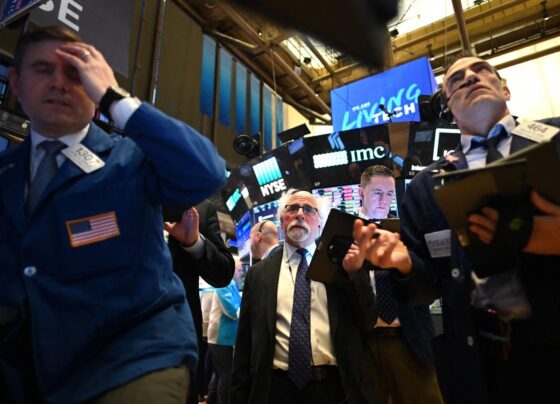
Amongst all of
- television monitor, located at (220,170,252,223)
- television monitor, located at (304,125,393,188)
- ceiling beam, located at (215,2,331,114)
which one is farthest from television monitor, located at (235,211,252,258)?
ceiling beam, located at (215,2,331,114)

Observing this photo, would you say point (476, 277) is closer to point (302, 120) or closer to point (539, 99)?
point (539, 99)

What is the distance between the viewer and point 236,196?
5598 mm

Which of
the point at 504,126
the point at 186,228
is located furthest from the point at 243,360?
the point at 504,126

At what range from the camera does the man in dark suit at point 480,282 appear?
1.14 m

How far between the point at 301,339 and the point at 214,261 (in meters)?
0.62

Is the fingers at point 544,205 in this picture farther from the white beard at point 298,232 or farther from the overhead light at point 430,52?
the overhead light at point 430,52

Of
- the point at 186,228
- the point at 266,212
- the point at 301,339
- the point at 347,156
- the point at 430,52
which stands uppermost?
the point at 430,52

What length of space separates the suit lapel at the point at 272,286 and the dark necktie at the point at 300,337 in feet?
0.37

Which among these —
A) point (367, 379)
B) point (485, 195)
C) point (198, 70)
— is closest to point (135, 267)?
point (485, 195)

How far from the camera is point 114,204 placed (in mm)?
1051

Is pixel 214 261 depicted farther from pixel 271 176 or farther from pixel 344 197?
pixel 271 176

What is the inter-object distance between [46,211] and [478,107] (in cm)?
168

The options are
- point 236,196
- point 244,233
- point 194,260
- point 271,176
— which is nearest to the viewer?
point 194,260

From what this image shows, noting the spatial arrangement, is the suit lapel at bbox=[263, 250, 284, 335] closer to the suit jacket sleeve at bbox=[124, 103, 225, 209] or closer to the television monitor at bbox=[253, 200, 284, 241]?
the suit jacket sleeve at bbox=[124, 103, 225, 209]
